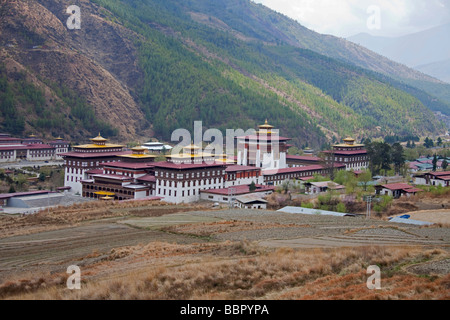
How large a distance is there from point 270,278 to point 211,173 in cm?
4339

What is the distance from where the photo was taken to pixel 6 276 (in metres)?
29.1

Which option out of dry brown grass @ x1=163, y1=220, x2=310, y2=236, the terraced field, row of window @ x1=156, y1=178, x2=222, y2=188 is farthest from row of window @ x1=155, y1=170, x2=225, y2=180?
dry brown grass @ x1=163, y1=220, x2=310, y2=236

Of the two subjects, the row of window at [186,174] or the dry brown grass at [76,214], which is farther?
the row of window at [186,174]

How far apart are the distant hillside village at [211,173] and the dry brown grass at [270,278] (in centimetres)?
3248

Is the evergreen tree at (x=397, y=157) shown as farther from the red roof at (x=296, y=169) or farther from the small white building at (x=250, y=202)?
the small white building at (x=250, y=202)

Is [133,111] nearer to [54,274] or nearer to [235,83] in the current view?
[235,83]

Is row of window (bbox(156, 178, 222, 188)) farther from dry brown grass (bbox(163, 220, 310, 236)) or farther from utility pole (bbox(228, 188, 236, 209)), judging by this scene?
dry brown grass (bbox(163, 220, 310, 236))

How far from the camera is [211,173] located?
67.3 metres

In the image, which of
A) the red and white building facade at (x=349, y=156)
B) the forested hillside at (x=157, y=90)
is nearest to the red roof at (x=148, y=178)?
the red and white building facade at (x=349, y=156)

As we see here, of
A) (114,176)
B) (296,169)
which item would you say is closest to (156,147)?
(296,169)

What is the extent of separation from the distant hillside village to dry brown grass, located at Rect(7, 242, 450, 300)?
32.5m

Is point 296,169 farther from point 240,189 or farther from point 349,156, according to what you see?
point 240,189

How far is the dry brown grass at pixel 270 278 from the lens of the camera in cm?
2162

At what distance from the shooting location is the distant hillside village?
211 feet
